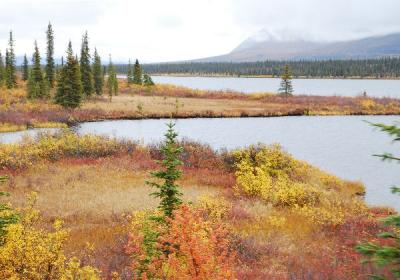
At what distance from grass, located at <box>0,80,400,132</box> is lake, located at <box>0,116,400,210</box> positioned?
3.10m

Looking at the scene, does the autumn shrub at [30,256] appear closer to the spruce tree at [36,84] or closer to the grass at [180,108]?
the grass at [180,108]

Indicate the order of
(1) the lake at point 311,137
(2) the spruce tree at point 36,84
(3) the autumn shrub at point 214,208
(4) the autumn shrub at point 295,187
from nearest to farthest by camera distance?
(3) the autumn shrub at point 214,208 < (4) the autumn shrub at point 295,187 < (1) the lake at point 311,137 < (2) the spruce tree at point 36,84

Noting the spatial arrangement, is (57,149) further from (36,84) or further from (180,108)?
(36,84)

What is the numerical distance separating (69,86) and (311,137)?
3443 centimetres

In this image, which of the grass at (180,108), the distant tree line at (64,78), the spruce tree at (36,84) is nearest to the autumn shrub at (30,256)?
the grass at (180,108)

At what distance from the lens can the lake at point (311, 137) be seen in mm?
32791

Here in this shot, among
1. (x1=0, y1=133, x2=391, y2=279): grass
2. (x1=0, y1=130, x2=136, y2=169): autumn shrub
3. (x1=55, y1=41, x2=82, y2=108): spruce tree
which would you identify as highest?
(x1=55, y1=41, x2=82, y2=108): spruce tree

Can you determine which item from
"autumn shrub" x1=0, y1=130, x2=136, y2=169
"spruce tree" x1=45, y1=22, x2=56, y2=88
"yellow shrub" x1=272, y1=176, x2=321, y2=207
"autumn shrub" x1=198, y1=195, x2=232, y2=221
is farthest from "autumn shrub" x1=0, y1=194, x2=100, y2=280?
"spruce tree" x1=45, y1=22, x2=56, y2=88

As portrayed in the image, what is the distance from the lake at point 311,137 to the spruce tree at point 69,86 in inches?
342

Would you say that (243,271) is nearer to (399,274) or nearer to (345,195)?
(399,274)

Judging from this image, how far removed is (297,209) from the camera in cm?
2045

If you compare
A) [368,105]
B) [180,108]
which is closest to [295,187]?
[180,108]

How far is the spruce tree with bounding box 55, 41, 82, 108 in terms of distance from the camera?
62.4 metres

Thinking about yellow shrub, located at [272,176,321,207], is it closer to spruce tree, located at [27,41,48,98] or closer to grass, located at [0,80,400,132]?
grass, located at [0,80,400,132]
